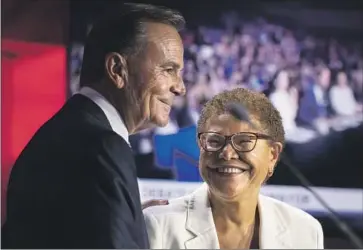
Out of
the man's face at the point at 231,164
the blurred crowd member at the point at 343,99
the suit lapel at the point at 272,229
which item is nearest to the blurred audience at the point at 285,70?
the blurred crowd member at the point at 343,99

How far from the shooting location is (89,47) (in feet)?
4.72

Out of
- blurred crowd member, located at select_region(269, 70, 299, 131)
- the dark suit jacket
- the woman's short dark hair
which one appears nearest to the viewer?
the dark suit jacket

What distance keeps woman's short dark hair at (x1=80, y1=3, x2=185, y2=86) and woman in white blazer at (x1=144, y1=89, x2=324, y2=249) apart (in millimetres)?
278

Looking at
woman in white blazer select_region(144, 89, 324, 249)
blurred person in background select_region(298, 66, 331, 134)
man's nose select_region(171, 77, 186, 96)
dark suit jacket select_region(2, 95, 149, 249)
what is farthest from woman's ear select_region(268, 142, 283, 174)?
dark suit jacket select_region(2, 95, 149, 249)

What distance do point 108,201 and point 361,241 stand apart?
0.75 metres

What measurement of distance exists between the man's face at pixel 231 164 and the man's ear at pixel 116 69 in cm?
26

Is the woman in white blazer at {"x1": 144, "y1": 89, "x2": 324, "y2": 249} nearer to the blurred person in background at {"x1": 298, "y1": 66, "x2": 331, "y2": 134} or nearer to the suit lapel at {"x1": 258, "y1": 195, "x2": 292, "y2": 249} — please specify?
the suit lapel at {"x1": 258, "y1": 195, "x2": 292, "y2": 249}

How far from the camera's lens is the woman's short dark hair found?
1376 millimetres

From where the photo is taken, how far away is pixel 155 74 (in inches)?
55.6

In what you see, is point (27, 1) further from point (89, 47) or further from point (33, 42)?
point (89, 47)

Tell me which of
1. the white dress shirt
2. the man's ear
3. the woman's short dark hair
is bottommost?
the white dress shirt

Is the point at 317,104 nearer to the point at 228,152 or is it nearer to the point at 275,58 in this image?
the point at 275,58

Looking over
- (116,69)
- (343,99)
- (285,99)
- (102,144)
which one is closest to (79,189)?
(102,144)

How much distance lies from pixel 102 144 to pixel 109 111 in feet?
0.35
